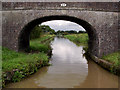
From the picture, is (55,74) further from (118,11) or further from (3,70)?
(118,11)

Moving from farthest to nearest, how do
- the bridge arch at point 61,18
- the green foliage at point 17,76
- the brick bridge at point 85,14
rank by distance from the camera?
the bridge arch at point 61,18, the brick bridge at point 85,14, the green foliage at point 17,76

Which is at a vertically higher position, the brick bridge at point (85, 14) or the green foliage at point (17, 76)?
the brick bridge at point (85, 14)

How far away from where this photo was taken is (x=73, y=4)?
8.22 m

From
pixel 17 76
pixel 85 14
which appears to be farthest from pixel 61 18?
pixel 17 76

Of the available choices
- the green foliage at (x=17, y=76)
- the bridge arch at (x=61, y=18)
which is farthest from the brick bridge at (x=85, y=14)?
the green foliage at (x=17, y=76)

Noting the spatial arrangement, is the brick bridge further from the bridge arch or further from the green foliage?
the green foliage

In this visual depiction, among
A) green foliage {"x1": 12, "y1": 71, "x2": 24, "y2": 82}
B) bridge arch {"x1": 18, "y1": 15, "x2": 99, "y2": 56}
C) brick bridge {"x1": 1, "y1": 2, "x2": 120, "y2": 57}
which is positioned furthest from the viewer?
bridge arch {"x1": 18, "y1": 15, "x2": 99, "y2": 56}

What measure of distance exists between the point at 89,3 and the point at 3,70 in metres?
6.44

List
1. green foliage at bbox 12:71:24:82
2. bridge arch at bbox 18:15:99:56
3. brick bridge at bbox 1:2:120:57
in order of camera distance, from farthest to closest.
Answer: bridge arch at bbox 18:15:99:56 → brick bridge at bbox 1:2:120:57 → green foliage at bbox 12:71:24:82

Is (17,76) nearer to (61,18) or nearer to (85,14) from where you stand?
(85,14)

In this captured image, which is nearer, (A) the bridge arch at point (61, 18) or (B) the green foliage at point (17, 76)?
(B) the green foliage at point (17, 76)

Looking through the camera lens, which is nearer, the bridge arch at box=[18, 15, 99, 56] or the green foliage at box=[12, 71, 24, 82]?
the green foliage at box=[12, 71, 24, 82]

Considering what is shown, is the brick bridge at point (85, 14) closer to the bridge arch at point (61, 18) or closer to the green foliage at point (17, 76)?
the bridge arch at point (61, 18)

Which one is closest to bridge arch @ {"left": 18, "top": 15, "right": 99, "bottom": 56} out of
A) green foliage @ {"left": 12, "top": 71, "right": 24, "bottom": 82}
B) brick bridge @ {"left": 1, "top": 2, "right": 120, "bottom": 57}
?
brick bridge @ {"left": 1, "top": 2, "right": 120, "bottom": 57}
